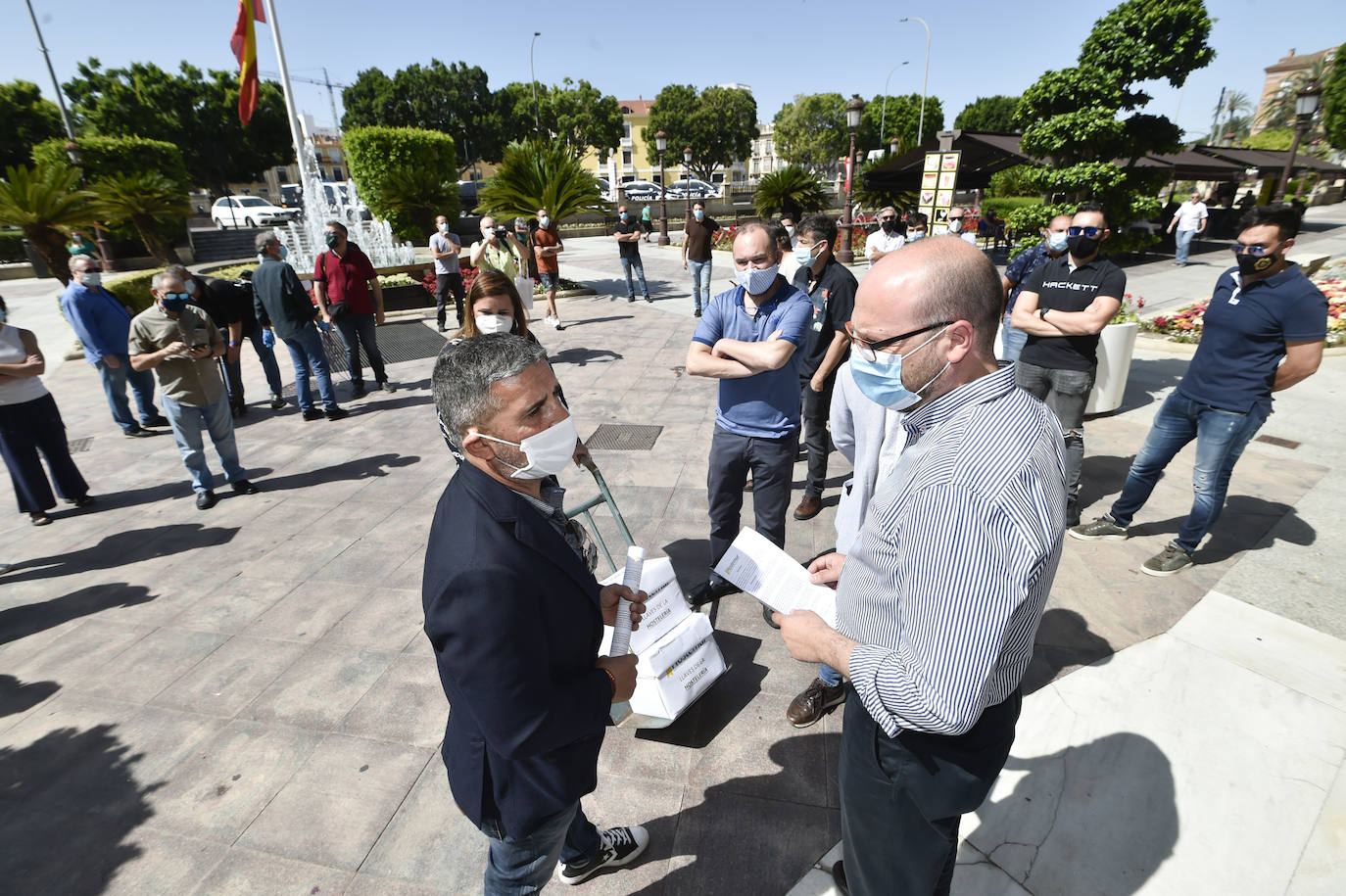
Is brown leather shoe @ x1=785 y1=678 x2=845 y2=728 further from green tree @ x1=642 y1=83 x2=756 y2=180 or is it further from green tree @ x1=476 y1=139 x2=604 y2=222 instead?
green tree @ x1=642 y1=83 x2=756 y2=180

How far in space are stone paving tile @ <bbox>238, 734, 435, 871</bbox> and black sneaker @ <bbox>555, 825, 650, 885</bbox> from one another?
0.84 meters

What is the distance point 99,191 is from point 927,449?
926 inches

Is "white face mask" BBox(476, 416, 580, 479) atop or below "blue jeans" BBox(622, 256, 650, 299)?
atop

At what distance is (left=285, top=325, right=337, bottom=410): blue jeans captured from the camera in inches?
283

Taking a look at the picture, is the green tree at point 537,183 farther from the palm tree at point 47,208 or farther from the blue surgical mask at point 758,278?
the blue surgical mask at point 758,278

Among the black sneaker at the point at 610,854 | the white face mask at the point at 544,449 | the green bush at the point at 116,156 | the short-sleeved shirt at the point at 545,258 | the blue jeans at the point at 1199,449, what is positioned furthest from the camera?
the green bush at the point at 116,156

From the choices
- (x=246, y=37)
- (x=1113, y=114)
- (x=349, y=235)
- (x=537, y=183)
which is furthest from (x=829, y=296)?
(x=246, y=37)

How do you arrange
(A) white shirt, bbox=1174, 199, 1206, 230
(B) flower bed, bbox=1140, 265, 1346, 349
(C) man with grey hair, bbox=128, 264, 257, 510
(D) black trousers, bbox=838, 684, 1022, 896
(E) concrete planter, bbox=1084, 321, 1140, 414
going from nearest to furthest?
(D) black trousers, bbox=838, 684, 1022, 896
(C) man with grey hair, bbox=128, 264, 257, 510
(E) concrete planter, bbox=1084, 321, 1140, 414
(B) flower bed, bbox=1140, 265, 1346, 349
(A) white shirt, bbox=1174, 199, 1206, 230

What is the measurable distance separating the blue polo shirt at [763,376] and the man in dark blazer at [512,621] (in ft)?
5.67

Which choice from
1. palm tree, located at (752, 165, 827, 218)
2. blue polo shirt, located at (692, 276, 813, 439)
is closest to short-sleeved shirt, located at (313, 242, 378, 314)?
blue polo shirt, located at (692, 276, 813, 439)

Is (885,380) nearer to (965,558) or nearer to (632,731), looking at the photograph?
(965,558)

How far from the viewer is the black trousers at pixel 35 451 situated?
495 centimetres

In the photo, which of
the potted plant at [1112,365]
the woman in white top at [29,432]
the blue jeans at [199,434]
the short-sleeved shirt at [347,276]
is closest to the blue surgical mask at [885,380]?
the blue jeans at [199,434]

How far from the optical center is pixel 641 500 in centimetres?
514
